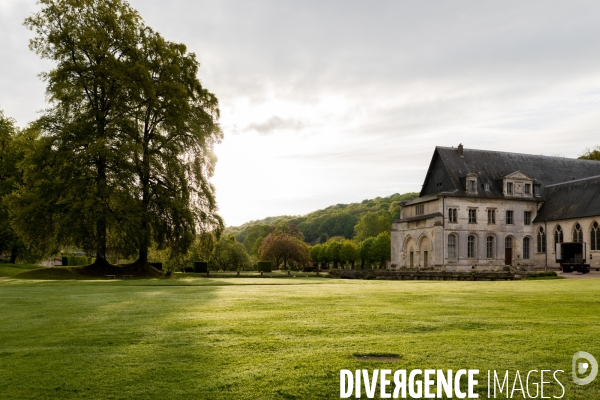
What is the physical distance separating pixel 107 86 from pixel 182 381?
32.8m

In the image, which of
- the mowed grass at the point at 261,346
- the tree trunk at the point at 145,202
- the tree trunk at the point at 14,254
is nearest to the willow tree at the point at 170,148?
the tree trunk at the point at 145,202

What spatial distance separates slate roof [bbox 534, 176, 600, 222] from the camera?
4897cm

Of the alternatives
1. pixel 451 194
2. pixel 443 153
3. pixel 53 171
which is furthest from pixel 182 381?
pixel 443 153

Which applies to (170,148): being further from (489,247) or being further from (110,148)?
(489,247)

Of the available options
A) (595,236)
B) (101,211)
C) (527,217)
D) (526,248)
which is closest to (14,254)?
(101,211)

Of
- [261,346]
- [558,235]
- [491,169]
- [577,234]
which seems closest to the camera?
[261,346]

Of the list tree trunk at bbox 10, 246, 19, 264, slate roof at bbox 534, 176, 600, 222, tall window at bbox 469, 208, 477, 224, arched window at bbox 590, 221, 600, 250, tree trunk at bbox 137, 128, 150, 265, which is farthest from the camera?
tall window at bbox 469, 208, 477, 224

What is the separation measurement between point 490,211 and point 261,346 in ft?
176

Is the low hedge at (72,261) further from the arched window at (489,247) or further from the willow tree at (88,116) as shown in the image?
the arched window at (489,247)

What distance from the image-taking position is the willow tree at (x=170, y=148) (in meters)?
35.3

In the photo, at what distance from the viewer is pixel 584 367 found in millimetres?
6102

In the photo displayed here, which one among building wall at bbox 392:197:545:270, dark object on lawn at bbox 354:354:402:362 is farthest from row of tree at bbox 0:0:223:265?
dark object on lawn at bbox 354:354:402:362

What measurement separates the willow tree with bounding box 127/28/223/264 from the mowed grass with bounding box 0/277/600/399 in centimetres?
2398

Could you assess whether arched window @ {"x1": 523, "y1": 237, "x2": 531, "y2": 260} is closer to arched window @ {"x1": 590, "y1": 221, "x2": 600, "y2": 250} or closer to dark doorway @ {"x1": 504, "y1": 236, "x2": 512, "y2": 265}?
dark doorway @ {"x1": 504, "y1": 236, "x2": 512, "y2": 265}
